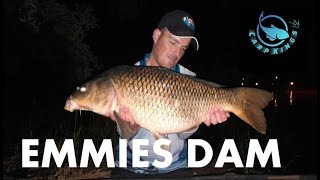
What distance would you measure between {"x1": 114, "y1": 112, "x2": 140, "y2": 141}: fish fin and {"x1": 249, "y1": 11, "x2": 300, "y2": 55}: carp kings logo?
356 cm

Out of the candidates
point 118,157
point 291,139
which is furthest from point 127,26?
point 291,139

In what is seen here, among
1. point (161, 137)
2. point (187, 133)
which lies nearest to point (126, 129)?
point (161, 137)

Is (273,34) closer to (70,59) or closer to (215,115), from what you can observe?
(70,59)

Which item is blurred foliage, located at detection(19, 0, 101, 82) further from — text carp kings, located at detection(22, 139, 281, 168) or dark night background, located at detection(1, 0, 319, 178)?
text carp kings, located at detection(22, 139, 281, 168)

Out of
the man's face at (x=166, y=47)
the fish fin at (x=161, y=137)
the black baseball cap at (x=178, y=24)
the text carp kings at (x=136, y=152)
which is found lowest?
the text carp kings at (x=136, y=152)

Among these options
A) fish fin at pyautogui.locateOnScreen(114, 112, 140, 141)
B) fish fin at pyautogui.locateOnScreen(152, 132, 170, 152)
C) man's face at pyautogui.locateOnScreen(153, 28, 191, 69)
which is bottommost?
fish fin at pyautogui.locateOnScreen(152, 132, 170, 152)

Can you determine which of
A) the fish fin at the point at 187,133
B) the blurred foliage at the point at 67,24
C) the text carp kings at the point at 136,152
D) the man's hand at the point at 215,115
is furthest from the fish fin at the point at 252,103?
the blurred foliage at the point at 67,24

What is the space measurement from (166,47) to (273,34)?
10.6 ft

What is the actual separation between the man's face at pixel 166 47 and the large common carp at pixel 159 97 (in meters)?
0.21

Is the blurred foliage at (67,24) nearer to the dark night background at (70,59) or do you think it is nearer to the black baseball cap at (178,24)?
the dark night background at (70,59)

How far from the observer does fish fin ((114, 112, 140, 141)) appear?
277 cm

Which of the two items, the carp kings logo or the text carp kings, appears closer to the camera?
the text carp kings

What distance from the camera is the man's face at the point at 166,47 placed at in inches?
118

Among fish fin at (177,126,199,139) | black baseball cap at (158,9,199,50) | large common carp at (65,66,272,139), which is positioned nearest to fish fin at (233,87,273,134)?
large common carp at (65,66,272,139)
